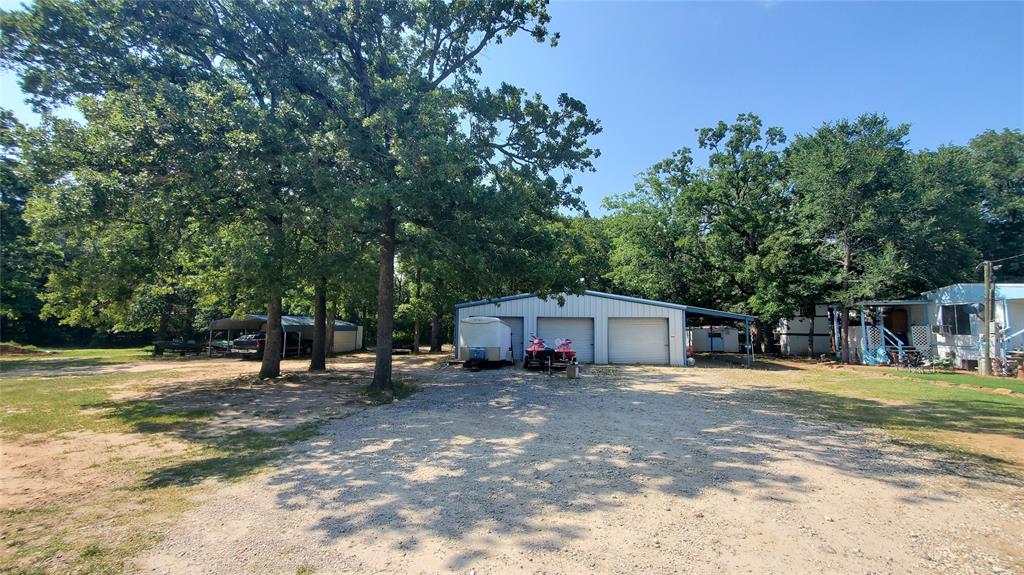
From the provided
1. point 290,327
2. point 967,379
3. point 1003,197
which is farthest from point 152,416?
point 1003,197

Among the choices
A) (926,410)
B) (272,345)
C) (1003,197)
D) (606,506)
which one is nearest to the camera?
(606,506)

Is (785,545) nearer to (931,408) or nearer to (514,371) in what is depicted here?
(931,408)

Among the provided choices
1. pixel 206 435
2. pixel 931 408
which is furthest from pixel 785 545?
pixel 931 408

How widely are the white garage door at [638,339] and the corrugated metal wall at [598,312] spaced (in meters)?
0.28

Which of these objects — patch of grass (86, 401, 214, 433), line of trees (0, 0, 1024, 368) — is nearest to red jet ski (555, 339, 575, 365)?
line of trees (0, 0, 1024, 368)

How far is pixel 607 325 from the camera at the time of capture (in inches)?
872

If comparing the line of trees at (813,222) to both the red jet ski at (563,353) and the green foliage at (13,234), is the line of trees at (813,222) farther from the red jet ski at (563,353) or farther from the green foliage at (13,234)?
the green foliage at (13,234)

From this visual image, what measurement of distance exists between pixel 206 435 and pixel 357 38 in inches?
396

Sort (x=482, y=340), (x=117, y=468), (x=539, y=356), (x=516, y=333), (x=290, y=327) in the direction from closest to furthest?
(x=117, y=468)
(x=539, y=356)
(x=482, y=340)
(x=516, y=333)
(x=290, y=327)

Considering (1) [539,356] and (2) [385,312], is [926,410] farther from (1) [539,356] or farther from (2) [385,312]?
(2) [385,312]

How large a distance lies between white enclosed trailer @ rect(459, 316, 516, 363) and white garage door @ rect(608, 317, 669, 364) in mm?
6144

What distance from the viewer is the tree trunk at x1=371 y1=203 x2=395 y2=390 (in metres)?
12.1

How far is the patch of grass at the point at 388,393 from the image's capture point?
35.9ft

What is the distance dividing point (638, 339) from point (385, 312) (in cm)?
1405
